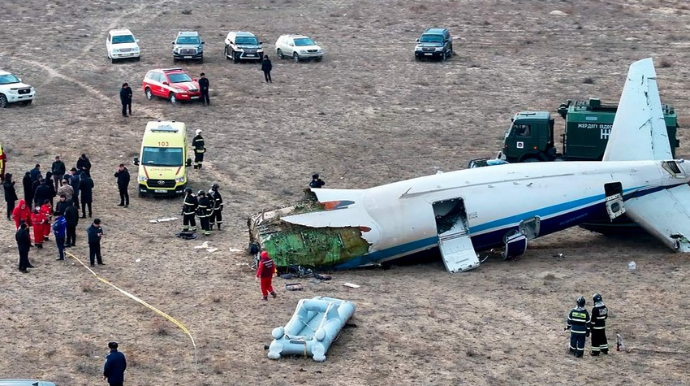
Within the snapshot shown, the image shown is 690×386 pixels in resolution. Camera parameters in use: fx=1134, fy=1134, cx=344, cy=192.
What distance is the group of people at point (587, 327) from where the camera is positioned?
2409cm

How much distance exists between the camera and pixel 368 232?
31.0 m

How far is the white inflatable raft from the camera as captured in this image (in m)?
24.3

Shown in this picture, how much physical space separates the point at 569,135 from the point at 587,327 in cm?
1530

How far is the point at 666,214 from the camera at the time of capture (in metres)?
32.4

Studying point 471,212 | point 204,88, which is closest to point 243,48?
point 204,88

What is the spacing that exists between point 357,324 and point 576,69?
34.2 m

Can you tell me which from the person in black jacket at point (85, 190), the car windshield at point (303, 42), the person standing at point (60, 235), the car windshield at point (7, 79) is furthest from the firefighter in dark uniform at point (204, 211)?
the car windshield at point (303, 42)

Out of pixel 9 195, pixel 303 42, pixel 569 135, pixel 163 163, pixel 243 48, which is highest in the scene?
pixel 569 135

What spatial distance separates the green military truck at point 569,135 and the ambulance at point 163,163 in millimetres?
11271

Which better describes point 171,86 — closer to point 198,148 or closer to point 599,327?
point 198,148

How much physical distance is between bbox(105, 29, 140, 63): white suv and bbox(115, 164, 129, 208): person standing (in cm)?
2342

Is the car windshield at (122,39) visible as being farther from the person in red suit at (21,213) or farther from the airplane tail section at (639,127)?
the airplane tail section at (639,127)

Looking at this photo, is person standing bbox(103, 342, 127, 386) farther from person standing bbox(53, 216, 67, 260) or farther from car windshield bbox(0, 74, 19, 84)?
car windshield bbox(0, 74, 19, 84)

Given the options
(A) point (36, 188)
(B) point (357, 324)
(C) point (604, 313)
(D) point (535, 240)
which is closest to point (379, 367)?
(B) point (357, 324)
